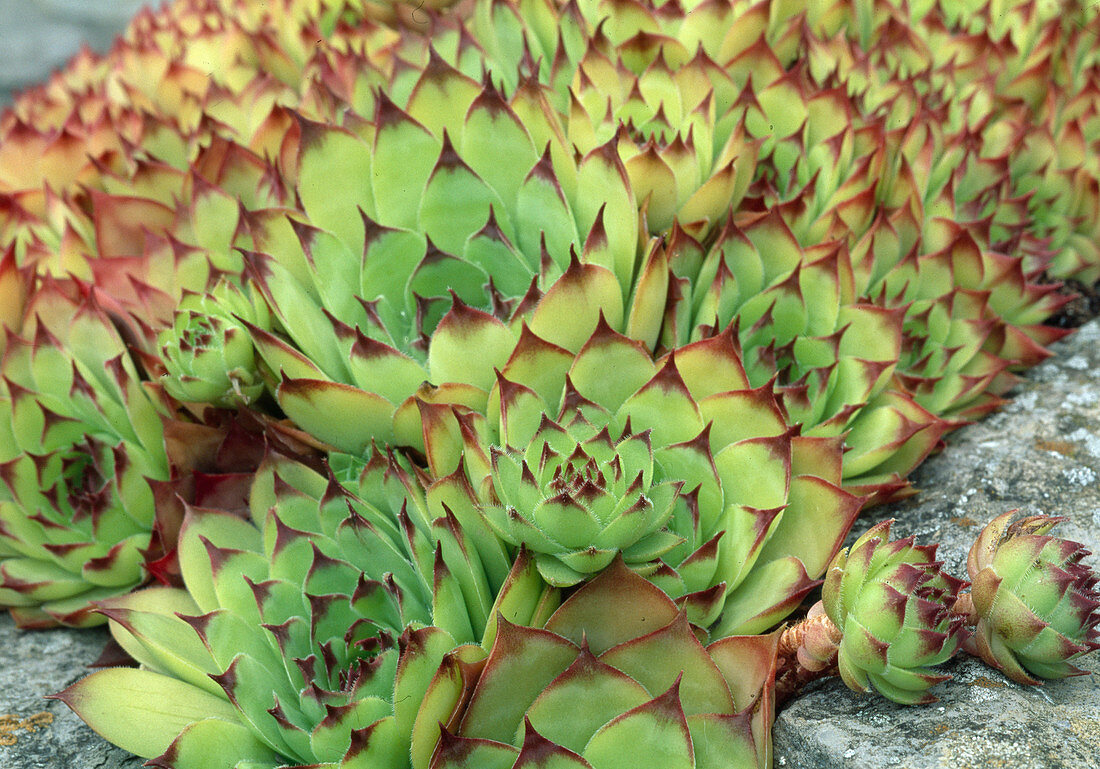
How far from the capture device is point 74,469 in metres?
1.79

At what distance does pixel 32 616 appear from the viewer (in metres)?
1.77

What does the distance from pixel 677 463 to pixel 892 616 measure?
0.36 metres

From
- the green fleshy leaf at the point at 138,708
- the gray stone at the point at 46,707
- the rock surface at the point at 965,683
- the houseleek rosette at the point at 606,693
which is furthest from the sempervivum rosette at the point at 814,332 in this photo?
the gray stone at the point at 46,707

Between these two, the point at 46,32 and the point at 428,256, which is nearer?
the point at 428,256

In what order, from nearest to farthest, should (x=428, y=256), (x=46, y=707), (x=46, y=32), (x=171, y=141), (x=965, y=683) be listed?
(x=965, y=683), (x=46, y=707), (x=428, y=256), (x=171, y=141), (x=46, y=32)

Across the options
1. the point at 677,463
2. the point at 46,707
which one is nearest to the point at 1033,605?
the point at 677,463

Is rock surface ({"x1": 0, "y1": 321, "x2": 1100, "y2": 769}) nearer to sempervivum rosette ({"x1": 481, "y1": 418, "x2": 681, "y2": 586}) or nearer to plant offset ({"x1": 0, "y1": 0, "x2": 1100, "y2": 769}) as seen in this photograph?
plant offset ({"x1": 0, "y1": 0, "x2": 1100, "y2": 769})

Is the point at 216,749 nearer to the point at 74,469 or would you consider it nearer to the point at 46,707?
the point at 46,707

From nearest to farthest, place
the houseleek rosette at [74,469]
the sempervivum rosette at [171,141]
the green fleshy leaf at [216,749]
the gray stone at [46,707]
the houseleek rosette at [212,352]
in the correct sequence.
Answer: the green fleshy leaf at [216,749] → the gray stone at [46,707] → the houseleek rosette at [212,352] → the houseleek rosette at [74,469] → the sempervivum rosette at [171,141]

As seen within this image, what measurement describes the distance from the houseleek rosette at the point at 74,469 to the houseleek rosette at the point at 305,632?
0.84 ft

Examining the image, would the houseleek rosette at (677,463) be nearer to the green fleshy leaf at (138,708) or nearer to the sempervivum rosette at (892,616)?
the sempervivum rosette at (892,616)

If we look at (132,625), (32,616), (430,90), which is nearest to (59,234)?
(32,616)

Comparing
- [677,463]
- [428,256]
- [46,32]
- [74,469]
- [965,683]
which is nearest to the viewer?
[965,683]

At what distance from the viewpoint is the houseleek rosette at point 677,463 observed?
1.26 m
